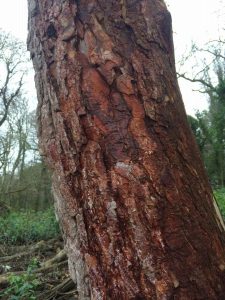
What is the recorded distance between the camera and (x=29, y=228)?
12.0 meters

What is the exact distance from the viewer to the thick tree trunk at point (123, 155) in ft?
4.06

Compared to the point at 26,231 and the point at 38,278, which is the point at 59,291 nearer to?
the point at 38,278

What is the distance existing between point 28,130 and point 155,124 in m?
23.1

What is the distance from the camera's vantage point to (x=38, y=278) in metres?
4.95

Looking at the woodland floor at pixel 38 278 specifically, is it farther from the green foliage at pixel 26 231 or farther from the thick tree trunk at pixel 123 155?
the thick tree trunk at pixel 123 155

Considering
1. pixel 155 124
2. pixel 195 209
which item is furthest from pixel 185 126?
pixel 195 209

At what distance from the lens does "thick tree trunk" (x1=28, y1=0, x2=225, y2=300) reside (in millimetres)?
1237

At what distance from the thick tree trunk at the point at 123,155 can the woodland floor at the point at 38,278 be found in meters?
2.74

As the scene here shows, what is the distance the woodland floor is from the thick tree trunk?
2742 mm

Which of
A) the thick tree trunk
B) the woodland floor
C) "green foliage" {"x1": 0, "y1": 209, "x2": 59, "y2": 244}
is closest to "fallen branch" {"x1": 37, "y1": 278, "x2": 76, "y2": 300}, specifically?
the woodland floor

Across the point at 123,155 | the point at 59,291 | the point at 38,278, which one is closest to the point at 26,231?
the point at 38,278

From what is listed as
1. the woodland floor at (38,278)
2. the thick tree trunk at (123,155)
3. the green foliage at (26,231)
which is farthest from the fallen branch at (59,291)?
the green foliage at (26,231)

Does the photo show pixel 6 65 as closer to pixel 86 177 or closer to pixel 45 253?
pixel 45 253

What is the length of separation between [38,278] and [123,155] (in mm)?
4148
